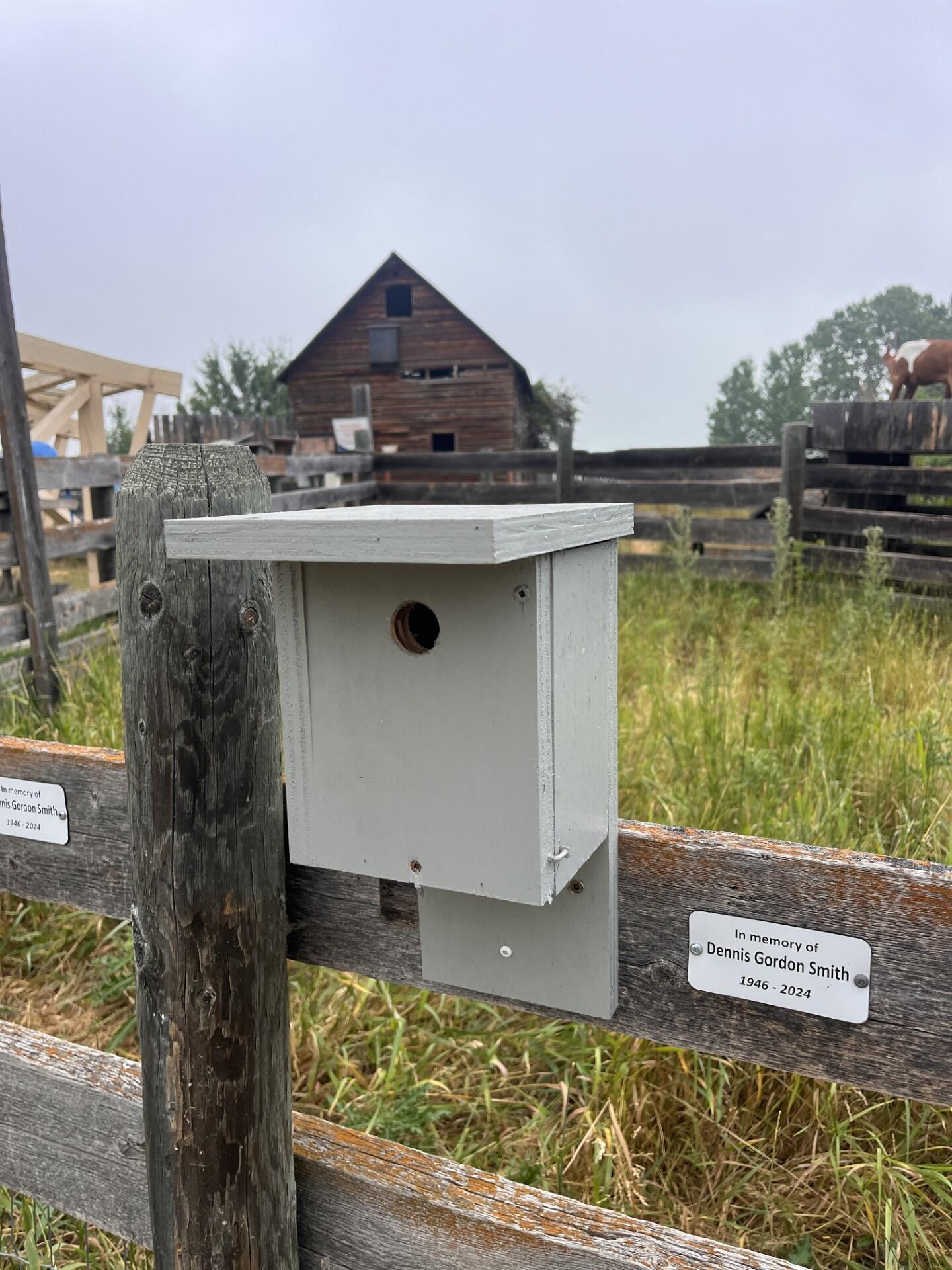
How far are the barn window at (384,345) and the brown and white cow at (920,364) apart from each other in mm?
16719

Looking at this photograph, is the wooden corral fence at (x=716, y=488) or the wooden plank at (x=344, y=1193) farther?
the wooden corral fence at (x=716, y=488)

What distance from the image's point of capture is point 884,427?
282 inches

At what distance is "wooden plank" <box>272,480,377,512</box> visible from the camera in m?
6.88

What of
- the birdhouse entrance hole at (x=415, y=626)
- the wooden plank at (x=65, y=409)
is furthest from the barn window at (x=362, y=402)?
the birdhouse entrance hole at (x=415, y=626)

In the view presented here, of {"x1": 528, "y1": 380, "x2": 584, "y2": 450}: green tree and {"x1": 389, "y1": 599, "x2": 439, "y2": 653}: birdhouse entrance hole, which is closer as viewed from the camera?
{"x1": 389, "y1": 599, "x2": 439, "y2": 653}: birdhouse entrance hole

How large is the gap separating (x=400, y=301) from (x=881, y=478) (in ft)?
62.5

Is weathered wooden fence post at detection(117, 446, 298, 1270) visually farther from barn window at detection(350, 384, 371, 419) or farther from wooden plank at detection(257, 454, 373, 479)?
barn window at detection(350, 384, 371, 419)

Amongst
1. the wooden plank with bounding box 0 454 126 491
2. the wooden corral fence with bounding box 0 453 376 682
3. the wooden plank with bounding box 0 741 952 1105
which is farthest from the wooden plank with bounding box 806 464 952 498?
the wooden plank with bounding box 0 741 952 1105

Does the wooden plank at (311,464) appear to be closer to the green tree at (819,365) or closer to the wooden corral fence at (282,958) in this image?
the wooden corral fence at (282,958)

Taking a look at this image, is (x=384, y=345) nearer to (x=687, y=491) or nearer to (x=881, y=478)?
(x=687, y=491)

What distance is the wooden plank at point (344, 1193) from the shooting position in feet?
3.84

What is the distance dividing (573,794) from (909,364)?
354 inches

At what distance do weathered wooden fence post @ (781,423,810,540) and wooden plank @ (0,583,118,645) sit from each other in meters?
5.19

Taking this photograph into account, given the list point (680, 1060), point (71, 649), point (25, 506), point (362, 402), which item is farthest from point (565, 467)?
point (680, 1060)
